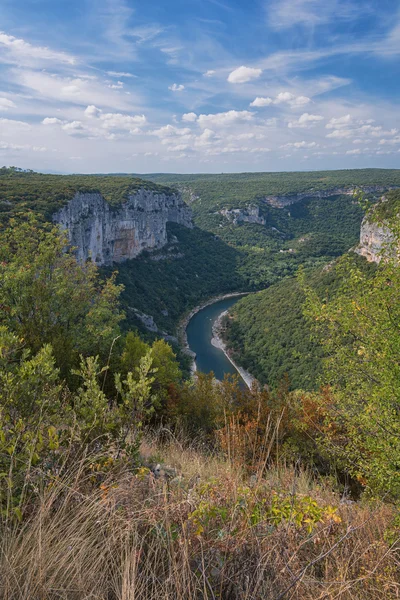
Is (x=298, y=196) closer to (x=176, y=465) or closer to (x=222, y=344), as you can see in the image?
(x=222, y=344)

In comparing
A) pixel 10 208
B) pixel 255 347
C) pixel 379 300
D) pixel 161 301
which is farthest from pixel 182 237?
pixel 379 300

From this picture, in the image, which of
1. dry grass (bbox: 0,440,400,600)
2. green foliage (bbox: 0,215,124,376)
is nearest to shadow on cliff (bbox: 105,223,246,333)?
green foliage (bbox: 0,215,124,376)

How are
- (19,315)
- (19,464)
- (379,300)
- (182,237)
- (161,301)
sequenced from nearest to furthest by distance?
(19,464)
(379,300)
(19,315)
(161,301)
(182,237)

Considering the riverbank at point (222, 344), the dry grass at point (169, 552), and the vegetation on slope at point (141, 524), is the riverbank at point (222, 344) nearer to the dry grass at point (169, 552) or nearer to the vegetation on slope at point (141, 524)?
the vegetation on slope at point (141, 524)

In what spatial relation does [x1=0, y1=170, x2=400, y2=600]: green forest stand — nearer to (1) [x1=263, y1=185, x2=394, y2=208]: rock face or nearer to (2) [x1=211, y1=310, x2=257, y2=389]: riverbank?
(2) [x1=211, y1=310, x2=257, y2=389]: riverbank

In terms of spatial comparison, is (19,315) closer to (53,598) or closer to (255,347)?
(53,598)

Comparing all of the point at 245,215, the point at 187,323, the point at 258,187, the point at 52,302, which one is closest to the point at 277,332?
the point at 187,323
